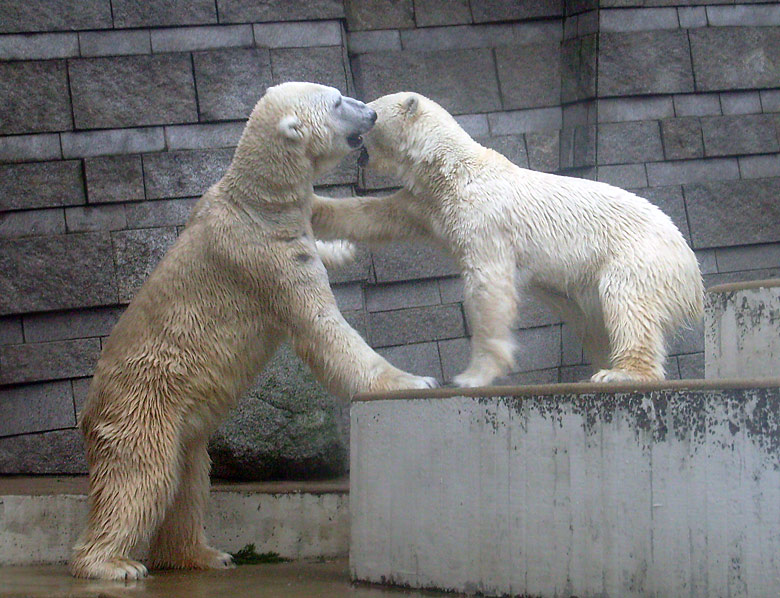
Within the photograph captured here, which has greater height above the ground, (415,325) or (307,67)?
(307,67)

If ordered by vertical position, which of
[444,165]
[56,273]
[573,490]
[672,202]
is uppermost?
[444,165]

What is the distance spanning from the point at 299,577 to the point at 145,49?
330 cm

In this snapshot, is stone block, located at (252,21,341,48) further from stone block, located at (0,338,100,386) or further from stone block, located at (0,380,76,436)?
stone block, located at (0,380,76,436)

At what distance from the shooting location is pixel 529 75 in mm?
6340

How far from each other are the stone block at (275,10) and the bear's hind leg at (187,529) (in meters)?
2.70

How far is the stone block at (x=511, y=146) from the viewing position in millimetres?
6219

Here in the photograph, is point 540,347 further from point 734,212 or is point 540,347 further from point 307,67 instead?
point 307,67

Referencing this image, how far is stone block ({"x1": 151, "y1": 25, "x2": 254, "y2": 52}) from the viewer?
5828mm

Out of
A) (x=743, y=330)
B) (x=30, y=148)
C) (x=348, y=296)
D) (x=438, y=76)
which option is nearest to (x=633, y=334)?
(x=743, y=330)

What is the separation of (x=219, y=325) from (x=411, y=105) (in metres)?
1.26

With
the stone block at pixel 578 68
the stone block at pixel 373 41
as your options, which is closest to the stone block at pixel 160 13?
the stone block at pixel 373 41

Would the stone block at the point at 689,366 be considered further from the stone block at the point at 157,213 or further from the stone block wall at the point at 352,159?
the stone block at the point at 157,213

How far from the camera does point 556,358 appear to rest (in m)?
6.21

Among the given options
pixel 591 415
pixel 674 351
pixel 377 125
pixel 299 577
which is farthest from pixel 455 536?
pixel 674 351
